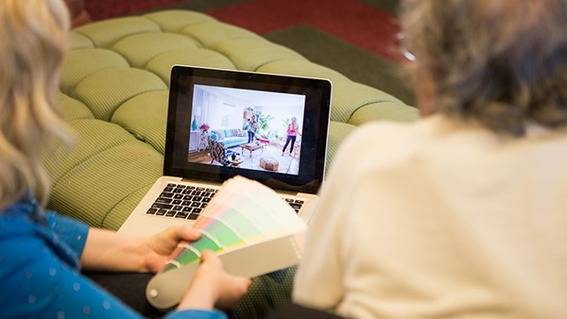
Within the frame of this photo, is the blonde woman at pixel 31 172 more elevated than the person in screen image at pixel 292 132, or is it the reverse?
the blonde woman at pixel 31 172

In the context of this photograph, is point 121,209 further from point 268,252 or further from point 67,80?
point 67,80

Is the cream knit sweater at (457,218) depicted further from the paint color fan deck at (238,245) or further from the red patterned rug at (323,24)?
the red patterned rug at (323,24)

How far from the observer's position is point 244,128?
58.2 inches

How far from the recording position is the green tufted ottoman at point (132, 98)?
4.98ft

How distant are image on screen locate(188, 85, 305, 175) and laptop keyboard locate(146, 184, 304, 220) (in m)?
0.07

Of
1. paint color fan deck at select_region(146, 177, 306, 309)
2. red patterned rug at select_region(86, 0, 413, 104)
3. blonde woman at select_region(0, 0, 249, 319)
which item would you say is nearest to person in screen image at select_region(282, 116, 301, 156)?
paint color fan deck at select_region(146, 177, 306, 309)

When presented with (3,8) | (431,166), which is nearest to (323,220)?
(431,166)

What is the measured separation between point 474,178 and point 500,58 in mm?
123

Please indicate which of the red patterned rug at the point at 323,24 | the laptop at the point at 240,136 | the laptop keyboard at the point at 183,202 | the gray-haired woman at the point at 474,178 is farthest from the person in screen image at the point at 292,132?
the red patterned rug at the point at 323,24

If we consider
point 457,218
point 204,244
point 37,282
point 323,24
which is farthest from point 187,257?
point 323,24

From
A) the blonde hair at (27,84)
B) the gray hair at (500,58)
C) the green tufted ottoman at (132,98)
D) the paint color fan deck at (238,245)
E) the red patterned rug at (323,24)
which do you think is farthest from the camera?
the red patterned rug at (323,24)

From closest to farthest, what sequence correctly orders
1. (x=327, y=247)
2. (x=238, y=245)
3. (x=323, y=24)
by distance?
(x=327, y=247) → (x=238, y=245) → (x=323, y=24)

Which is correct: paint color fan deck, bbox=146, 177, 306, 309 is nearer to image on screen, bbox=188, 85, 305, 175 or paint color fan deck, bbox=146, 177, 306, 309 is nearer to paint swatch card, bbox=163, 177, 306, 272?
paint swatch card, bbox=163, 177, 306, 272

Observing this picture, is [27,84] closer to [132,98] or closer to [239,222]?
[239,222]
